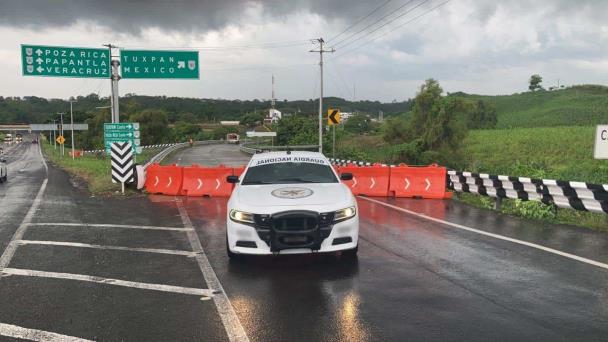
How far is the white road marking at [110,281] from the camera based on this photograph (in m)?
6.05

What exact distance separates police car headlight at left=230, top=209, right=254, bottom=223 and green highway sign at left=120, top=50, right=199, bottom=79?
17.8 metres

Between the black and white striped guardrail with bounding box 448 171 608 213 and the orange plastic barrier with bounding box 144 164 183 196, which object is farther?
the orange plastic barrier with bounding box 144 164 183 196

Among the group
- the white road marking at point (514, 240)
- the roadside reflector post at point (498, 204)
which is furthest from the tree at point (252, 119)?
the white road marking at point (514, 240)

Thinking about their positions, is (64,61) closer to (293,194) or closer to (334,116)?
(334,116)

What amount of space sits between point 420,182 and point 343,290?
980 cm

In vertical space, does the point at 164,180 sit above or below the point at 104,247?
above

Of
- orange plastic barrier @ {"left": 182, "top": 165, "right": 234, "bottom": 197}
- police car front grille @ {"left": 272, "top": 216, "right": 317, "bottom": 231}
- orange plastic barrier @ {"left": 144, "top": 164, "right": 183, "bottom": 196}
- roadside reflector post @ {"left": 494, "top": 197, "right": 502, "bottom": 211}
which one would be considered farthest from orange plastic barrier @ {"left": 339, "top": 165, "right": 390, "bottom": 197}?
police car front grille @ {"left": 272, "top": 216, "right": 317, "bottom": 231}

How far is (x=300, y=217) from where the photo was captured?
666 cm

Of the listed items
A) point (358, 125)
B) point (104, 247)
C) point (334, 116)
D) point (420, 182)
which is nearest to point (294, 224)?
point (104, 247)

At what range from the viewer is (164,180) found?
17469 mm

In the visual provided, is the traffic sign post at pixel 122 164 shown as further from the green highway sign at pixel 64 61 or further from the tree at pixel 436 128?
the tree at pixel 436 128

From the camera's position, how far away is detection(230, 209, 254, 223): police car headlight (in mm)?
6876

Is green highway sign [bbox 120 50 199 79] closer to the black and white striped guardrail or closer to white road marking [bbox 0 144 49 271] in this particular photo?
white road marking [bbox 0 144 49 271]

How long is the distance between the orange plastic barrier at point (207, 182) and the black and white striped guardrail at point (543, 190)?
776cm
